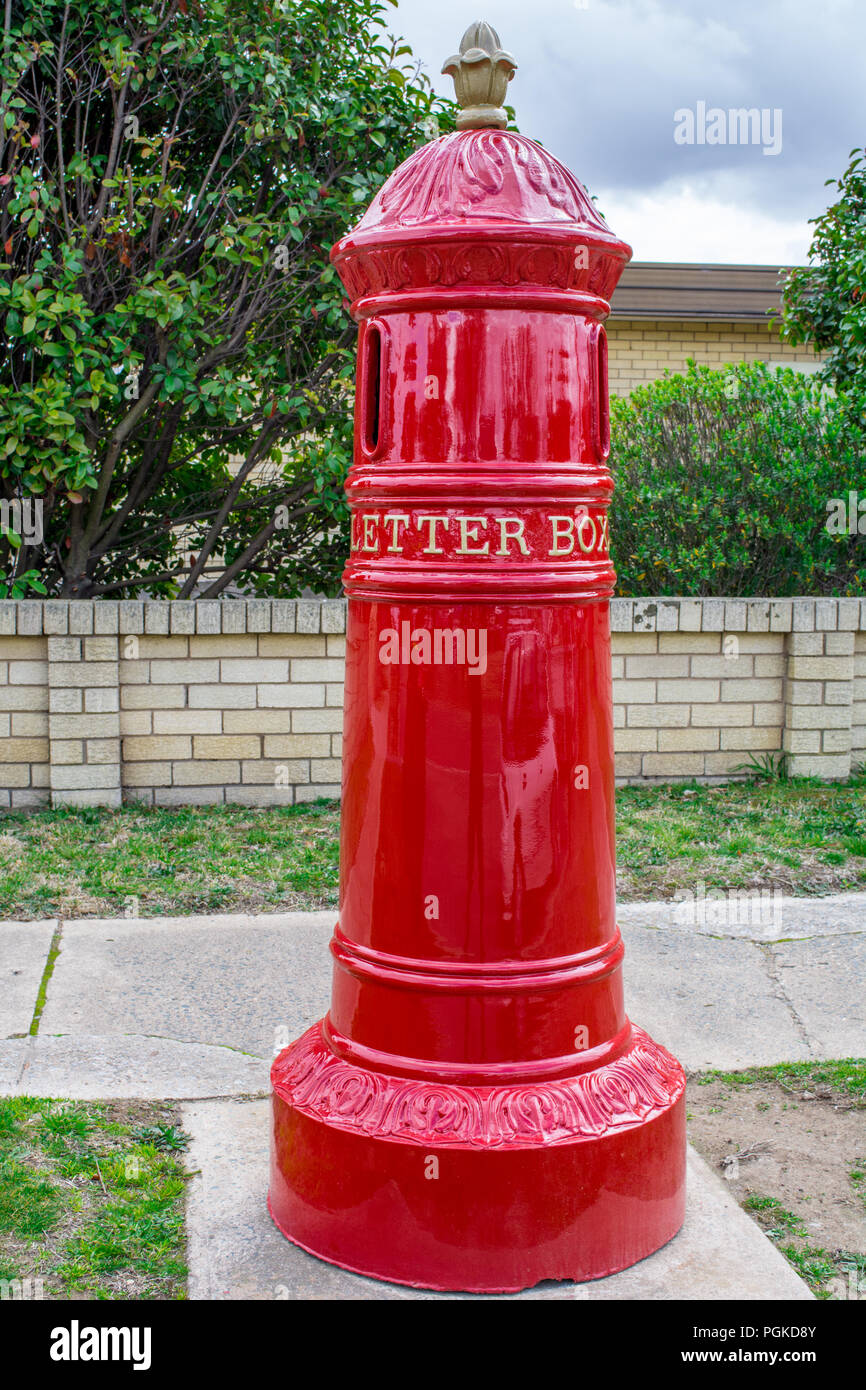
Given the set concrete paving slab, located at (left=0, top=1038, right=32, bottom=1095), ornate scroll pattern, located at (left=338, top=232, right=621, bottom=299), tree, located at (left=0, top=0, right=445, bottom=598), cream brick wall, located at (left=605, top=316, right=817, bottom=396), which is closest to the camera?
ornate scroll pattern, located at (left=338, top=232, right=621, bottom=299)

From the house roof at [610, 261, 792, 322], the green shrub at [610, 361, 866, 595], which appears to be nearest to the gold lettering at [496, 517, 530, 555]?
the green shrub at [610, 361, 866, 595]

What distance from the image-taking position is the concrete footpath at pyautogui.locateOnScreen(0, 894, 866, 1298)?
258cm

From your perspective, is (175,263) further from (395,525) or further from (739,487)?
(395,525)

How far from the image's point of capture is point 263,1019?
154 inches

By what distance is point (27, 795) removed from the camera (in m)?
6.55

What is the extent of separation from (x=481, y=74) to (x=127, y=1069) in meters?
2.73

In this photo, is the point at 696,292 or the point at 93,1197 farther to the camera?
the point at 696,292

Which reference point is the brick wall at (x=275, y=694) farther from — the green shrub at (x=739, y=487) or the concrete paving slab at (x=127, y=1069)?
the concrete paving slab at (x=127, y=1069)

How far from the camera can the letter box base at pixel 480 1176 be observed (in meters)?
2.40

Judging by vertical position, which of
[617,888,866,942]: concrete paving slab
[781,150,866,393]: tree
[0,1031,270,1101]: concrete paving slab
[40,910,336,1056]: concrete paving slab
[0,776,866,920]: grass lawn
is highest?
[781,150,866,393]: tree

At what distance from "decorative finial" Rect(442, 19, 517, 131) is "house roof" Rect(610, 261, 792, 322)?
11.1 meters

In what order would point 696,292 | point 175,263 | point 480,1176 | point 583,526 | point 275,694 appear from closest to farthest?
1. point 480,1176
2. point 583,526
3. point 275,694
4. point 175,263
5. point 696,292

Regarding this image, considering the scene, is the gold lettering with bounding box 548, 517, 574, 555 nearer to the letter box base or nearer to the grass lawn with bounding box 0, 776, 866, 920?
the letter box base

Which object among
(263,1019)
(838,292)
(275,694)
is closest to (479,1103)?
(263,1019)
